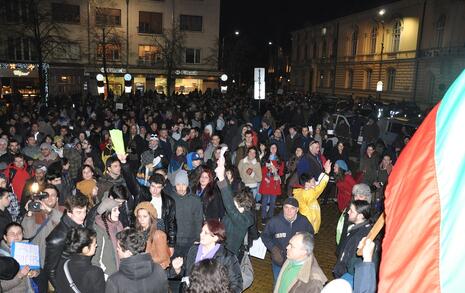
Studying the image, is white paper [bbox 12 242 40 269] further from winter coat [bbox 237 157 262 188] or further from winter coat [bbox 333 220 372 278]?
winter coat [bbox 237 157 262 188]

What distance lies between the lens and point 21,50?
132 feet

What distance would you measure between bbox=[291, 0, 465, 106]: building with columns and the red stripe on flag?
99.0 ft

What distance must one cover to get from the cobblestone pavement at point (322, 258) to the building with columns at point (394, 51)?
2353 centimetres

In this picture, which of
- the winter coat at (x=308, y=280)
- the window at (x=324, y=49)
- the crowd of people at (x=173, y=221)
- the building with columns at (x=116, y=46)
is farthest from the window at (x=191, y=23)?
the winter coat at (x=308, y=280)

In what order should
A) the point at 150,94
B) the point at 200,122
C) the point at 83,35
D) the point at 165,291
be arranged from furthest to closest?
1. the point at 83,35
2. the point at 150,94
3. the point at 200,122
4. the point at 165,291

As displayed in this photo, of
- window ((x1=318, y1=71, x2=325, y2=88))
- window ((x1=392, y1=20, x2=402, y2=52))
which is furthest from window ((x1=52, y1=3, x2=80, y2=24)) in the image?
window ((x1=318, y1=71, x2=325, y2=88))

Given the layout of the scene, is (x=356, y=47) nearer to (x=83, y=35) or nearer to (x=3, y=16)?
(x=83, y=35)

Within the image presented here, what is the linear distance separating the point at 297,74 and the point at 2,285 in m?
68.6

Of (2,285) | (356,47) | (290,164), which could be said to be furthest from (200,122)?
(356,47)

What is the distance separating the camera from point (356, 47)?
174 feet

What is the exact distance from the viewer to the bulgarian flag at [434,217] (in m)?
2.29

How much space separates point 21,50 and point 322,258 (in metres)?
40.6

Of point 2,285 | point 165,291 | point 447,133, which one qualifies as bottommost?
point 2,285

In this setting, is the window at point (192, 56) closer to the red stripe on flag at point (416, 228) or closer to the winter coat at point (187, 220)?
the winter coat at point (187, 220)
